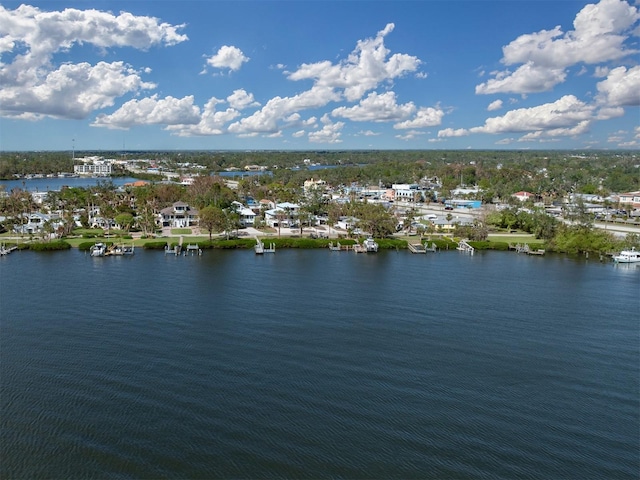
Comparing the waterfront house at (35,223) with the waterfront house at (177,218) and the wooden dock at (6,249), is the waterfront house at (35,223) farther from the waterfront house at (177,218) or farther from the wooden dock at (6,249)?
the waterfront house at (177,218)

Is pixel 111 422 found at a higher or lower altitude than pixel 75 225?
lower

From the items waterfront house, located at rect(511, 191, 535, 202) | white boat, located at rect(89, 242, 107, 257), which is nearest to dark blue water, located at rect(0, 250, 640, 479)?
white boat, located at rect(89, 242, 107, 257)

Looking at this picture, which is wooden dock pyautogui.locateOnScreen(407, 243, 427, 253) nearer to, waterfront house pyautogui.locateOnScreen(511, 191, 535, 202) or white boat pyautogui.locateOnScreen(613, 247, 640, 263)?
white boat pyautogui.locateOnScreen(613, 247, 640, 263)

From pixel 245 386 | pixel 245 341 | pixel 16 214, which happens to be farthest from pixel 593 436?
pixel 16 214

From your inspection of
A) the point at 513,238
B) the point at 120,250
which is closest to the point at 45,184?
the point at 120,250

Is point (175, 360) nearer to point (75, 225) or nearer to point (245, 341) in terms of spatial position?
point (245, 341)

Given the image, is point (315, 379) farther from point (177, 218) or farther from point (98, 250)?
point (177, 218)

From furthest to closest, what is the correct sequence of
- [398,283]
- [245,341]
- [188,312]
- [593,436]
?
[398,283] → [188,312] → [245,341] → [593,436]
